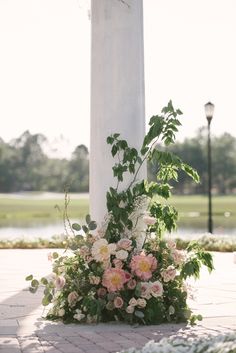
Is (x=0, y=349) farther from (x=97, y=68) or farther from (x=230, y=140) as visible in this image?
(x=230, y=140)

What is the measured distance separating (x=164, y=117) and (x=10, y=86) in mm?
59047

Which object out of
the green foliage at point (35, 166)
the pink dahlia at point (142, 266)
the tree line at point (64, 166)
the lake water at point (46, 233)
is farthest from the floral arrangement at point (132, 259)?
the green foliage at point (35, 166)

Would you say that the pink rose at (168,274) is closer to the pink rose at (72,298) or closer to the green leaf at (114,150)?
the pink rose at (72,298)

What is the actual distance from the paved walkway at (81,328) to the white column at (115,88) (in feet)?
3.70

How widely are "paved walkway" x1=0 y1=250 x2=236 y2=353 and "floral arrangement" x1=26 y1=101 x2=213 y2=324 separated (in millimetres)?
191

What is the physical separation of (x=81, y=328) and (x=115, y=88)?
2149mm

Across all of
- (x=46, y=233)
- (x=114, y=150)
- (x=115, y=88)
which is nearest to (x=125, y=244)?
(x=114, y=150)

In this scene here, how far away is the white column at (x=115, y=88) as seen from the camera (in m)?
6.80

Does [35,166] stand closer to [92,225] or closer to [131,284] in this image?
[92,225]

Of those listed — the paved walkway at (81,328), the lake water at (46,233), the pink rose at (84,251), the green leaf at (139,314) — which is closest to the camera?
the paved walkway at (81,328)

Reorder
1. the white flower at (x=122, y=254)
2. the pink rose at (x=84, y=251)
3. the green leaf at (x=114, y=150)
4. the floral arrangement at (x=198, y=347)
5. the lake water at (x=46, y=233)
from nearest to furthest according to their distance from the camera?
1. the floral arrangement at (x=198, y=347)
2. the white flower at (x=122, y=254)
3. the pink rose at (x=84, y=251)
4. the green leaf at (x=114, y=150)
5. the lake water at (x=46, y=233)

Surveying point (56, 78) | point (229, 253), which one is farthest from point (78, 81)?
point (229, 253)

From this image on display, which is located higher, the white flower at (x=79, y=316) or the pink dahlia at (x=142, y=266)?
the pink dahlia at (x=142, y=266)

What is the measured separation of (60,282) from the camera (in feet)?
21.1
